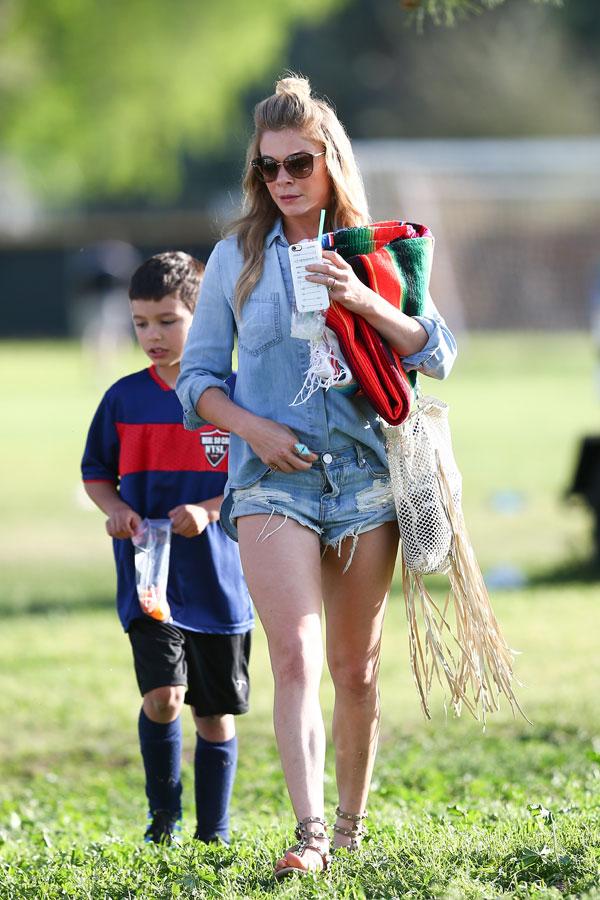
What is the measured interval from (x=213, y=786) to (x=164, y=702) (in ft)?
1.17

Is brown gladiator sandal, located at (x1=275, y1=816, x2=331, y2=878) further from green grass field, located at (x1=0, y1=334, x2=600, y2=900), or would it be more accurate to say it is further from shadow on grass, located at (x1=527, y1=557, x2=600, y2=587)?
shadow on grass, located at (x1=527, y1=557, x2=600, y2=587)

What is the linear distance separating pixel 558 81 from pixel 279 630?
49274mm

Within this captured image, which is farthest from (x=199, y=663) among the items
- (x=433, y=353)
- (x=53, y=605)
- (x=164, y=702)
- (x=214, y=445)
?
(x=53, y=605)

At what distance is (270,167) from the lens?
4.10 m

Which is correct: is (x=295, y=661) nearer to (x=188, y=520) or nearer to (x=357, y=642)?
(x=357, y=642)

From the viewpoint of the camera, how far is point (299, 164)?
13.4 feet

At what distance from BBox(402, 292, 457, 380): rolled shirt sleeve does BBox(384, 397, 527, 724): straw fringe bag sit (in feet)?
0.51

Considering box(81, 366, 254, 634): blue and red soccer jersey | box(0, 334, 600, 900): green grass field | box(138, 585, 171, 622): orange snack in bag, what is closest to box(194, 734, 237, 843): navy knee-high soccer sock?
box(0, 334, 600, 900): green grass field

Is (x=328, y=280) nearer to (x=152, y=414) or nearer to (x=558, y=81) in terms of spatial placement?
(x=152, y=414)

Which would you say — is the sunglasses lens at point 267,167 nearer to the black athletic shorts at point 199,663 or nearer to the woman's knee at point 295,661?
the woman's knee at point 295,661

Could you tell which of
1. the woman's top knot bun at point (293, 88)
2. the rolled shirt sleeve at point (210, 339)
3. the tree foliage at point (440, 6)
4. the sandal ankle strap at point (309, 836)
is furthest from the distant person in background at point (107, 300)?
the sandal ankle strap at point (309, 836)

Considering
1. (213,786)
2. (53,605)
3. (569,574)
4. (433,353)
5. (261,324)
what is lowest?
(569,574)

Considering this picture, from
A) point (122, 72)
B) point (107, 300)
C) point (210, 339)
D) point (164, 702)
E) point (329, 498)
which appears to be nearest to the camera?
point (329, 498)

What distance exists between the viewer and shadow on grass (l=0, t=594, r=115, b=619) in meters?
9.80
